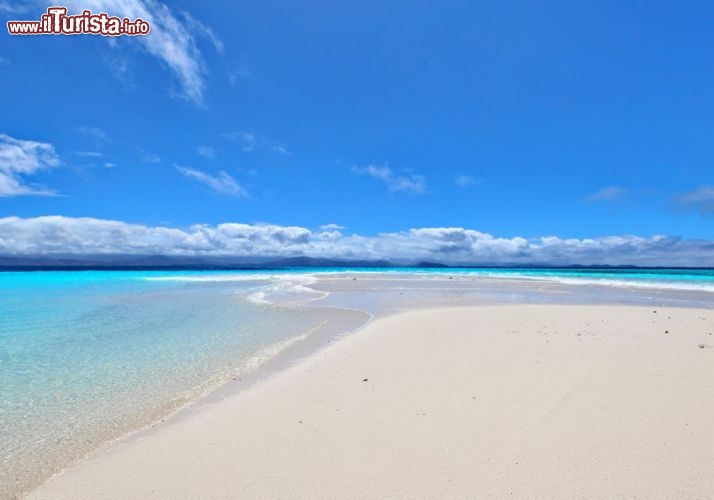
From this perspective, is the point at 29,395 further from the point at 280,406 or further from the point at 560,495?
the point at 560,495

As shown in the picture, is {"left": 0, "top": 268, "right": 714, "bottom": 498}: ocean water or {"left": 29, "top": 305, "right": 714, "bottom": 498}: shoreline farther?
{"left": 0, "top": 268, "right": 714, "bottom": 498}: ocean water

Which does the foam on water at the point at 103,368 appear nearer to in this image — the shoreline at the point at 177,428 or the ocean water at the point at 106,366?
the ocean water at the point at 106,366

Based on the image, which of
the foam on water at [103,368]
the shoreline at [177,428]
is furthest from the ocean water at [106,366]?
the shoreline at [177,428]

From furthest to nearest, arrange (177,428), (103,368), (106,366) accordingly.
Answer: (106,366) < (103,368) < (177,428)

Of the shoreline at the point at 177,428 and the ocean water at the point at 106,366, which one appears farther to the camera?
the ocean water at the point at 106,366

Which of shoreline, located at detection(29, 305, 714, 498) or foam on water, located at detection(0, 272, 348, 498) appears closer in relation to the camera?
shoreline, located at detection(29, 305, 714, 498)

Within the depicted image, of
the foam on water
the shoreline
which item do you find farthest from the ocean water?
the shoreline

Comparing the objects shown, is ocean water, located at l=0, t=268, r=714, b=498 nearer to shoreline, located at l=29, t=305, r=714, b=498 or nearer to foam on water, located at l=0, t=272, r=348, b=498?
foam on water, located at l=0, t=272, r=348, b=498

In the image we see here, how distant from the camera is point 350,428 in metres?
4.88

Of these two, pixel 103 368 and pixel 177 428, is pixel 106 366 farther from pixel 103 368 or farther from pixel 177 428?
pixel 177 428

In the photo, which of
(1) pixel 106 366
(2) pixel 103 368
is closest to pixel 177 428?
(2) pixel 103 368

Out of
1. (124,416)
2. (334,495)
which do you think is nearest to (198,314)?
(124,416)

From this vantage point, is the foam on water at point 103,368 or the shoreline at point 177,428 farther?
the foam on water at point 103,368

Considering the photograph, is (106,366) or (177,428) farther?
(106,366)
